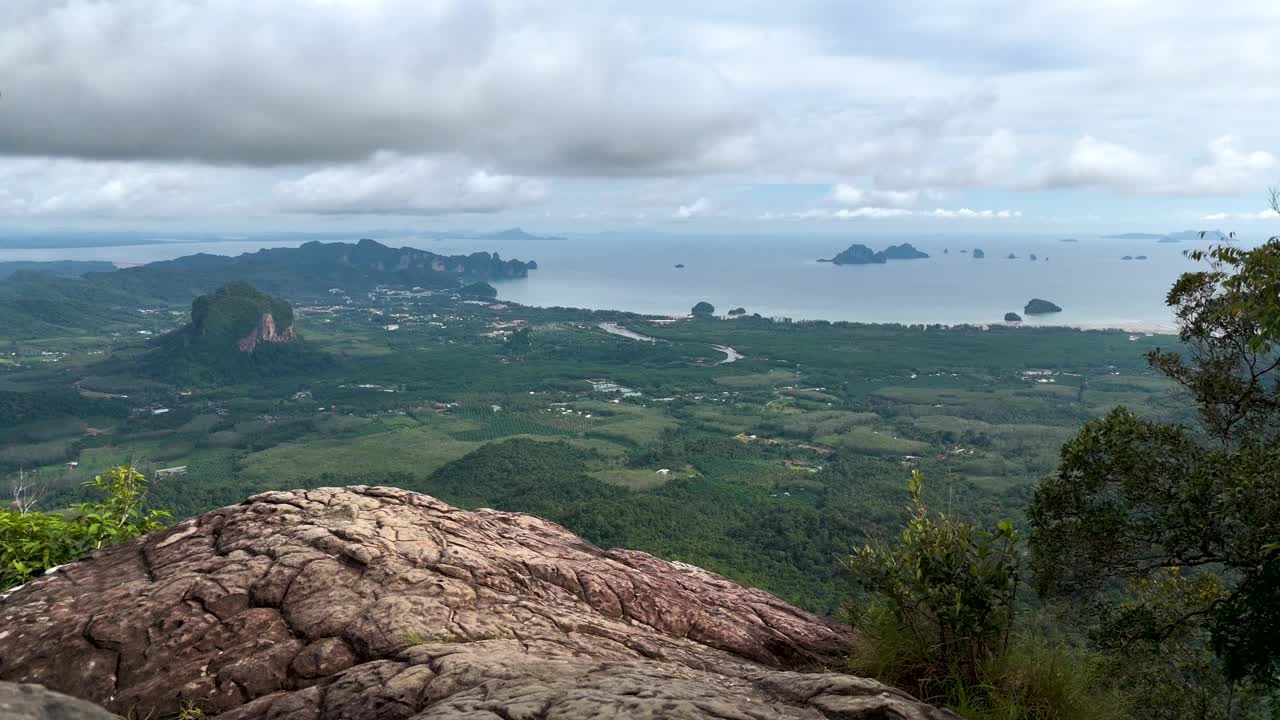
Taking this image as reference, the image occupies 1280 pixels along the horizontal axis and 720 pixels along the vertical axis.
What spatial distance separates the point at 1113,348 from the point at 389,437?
16650cm

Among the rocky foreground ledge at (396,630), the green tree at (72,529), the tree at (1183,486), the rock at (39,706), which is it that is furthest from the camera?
the tree at (1183,486)

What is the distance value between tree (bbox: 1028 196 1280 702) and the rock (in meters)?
11.8

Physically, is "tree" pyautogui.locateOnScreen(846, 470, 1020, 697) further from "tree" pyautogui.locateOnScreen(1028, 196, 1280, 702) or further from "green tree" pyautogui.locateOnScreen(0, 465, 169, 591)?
"green tree" pyautogui.locateOnScreen(0, 465, 169, 591)

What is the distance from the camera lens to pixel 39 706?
3.99 metres

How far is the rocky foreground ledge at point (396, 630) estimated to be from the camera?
566 centimetres

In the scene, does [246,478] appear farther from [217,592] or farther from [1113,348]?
[1113,348]

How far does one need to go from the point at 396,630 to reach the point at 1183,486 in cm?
1124

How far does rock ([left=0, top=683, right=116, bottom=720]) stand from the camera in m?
3.88

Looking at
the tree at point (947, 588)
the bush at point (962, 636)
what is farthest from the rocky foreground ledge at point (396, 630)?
the tree at point (947, 588)

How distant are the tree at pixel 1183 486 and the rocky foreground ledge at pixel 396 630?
5135 mm

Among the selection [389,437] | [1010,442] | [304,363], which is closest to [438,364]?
[304,363]

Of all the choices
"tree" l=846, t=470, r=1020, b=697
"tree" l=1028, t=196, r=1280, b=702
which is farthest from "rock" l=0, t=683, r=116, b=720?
"tree" l=1028, t=196, r=1280, b=702

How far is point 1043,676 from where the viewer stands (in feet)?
21.2

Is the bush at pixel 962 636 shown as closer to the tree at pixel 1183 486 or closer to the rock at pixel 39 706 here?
the tree at pixel 1183 486
